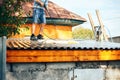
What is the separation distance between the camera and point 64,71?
23.4ft

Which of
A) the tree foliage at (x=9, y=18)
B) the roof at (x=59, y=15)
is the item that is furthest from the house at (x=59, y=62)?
the roof at (x=59, y=15)

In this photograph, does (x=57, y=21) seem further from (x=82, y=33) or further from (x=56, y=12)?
(x=82, y=33)

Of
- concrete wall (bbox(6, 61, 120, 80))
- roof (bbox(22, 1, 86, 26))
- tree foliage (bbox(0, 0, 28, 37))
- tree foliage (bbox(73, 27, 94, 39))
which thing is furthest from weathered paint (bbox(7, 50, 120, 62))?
tree foliage (bbox(73, 27, 94, 39))

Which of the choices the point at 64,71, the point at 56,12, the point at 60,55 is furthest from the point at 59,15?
the point at 60,55

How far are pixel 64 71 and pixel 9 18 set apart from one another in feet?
9.26

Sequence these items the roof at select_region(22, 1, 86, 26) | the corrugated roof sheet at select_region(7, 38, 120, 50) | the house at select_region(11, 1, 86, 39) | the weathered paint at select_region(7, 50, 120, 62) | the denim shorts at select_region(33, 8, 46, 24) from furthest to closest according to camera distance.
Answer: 1. the roof at select_region(22, 1, 86, 26)
2. the house at select_region(11, 1, 86, 39)
3. the denim shorts at select_region(33, 8, 46, 24)
4. the corrugated roof sheet at select_region(7, 38, 120, 50)
5. the weathered paint at select_region(7, 50, 120, 62)

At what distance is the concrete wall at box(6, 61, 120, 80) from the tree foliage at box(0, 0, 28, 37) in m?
2.18

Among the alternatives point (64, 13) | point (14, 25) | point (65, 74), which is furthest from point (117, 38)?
point (65, 74)

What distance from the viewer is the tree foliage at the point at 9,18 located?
8795 millimetres

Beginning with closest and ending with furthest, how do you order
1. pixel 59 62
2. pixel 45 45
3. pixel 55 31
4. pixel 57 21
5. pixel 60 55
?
pixel 60 55 → pixel 59 62 → pixel 45 45 → pixel 57 21 → pixel 55 31

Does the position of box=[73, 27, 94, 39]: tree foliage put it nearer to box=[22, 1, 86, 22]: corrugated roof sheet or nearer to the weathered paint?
box=[22, 1, 86, 22]: corrugated roof sheet

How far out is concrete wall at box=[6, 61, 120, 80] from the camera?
267 inches

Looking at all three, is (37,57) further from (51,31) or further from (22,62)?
(51,31)

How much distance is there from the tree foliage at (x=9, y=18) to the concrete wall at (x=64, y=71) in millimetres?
2175
